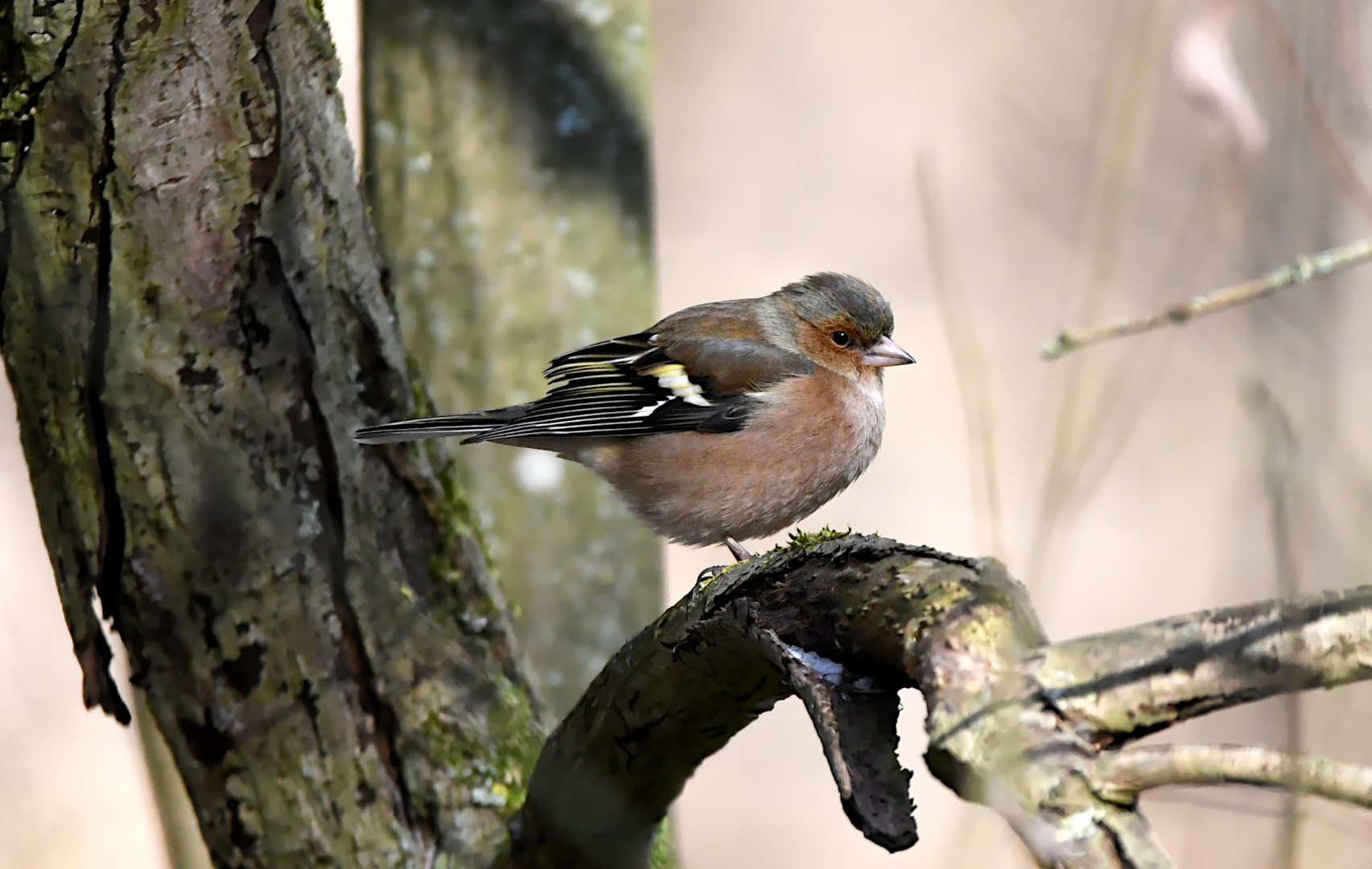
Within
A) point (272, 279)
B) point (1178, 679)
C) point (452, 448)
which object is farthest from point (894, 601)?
point (452, 448)

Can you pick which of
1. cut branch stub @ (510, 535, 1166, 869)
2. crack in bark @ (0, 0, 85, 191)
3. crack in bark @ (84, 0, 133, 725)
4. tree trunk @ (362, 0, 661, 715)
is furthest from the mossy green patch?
crack in bark @ (0, 0, 85, 191)

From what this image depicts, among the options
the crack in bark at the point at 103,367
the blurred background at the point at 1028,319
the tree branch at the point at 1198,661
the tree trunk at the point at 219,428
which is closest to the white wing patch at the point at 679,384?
the blurred background at the point at 1028,319

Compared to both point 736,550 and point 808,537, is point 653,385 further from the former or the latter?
point 808,537

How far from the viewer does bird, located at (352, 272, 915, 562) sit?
3256 mm

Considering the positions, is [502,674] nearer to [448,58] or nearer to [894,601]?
[894,601]

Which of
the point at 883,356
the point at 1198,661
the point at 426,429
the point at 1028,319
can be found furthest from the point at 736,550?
the point at 1028,319

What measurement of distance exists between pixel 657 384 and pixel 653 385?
0.04 ft

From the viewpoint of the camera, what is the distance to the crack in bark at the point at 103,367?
7.18 feet

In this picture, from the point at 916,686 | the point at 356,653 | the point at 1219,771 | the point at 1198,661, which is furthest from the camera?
the point at 356,653

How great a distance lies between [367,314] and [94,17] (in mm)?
728

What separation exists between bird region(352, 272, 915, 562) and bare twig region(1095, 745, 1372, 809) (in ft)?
7.02

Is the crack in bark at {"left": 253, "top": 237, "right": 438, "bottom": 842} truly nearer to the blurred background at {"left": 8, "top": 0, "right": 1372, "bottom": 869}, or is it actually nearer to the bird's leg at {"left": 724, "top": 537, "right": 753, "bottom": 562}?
the blurred background at {"left": 8, "top": 0, "right": 1372, "bottom": 869}

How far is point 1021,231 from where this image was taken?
23.4 ft

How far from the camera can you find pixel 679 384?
341cm
